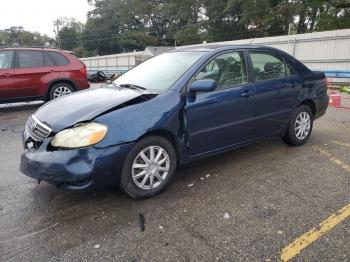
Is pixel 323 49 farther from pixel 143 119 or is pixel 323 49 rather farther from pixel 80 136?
pixel 80 136

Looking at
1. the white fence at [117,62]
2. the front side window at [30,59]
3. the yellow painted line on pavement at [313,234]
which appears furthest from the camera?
the white fence at [117,62]

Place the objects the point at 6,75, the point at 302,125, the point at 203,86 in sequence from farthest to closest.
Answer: the point at 6,75 → the point at 302,125 → the point at 203,86

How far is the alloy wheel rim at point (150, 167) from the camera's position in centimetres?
362

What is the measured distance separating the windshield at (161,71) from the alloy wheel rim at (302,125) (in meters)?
2.15

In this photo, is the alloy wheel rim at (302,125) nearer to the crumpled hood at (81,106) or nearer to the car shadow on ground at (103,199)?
the car shadow on ground at (103,199)


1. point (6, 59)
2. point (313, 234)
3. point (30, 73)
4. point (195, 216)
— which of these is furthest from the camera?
point (30, 73)

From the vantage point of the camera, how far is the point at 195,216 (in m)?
3.37

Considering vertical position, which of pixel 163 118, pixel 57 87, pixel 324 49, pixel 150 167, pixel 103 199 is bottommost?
pixel 103 199

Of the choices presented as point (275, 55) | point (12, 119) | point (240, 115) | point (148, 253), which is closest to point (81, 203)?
point (148, 253)

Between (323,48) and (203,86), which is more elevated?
(323,48)

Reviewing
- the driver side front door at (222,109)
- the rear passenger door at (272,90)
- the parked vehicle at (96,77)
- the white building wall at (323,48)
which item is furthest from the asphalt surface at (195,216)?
the parked vehicle at (96,77)

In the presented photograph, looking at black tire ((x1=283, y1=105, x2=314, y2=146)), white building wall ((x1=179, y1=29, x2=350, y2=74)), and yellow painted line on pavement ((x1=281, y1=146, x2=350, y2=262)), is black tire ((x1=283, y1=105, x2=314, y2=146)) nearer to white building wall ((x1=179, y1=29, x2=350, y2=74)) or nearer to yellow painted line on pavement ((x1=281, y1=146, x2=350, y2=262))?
yellow painted line on pavement ((x1=281, y1=146, x2=350, y2=262))

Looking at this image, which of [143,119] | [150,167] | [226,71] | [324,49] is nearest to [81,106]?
[143,119]

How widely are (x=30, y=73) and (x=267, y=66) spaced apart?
647 cm
